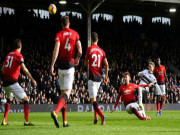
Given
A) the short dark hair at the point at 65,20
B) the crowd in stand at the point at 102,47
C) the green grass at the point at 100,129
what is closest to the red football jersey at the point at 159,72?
the green grass at the point at 100,129

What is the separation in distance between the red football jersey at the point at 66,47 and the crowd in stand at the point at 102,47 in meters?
14.8

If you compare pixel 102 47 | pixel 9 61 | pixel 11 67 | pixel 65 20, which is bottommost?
pixel 11 67

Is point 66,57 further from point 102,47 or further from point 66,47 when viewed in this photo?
point 102,47

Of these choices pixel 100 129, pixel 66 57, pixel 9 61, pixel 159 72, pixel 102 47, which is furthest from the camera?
pixel 102 47

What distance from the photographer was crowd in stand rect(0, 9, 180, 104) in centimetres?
2558

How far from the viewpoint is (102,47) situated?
110 feet

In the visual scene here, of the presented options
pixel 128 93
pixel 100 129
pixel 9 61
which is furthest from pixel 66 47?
pixel 128 93

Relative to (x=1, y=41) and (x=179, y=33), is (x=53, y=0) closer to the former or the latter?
(x=1, y=41)

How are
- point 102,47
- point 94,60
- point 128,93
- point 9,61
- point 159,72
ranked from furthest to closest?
point 102,47 < point 159,72 < point 128,93 < point 94,60 < point 9,61

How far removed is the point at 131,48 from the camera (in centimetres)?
3553

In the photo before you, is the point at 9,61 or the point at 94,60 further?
the point at 94,60

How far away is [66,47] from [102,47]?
24850mm

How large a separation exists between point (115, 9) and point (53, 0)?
12.5m

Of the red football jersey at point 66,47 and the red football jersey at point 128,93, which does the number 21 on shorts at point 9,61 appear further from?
the red football jersey at point 128,93
